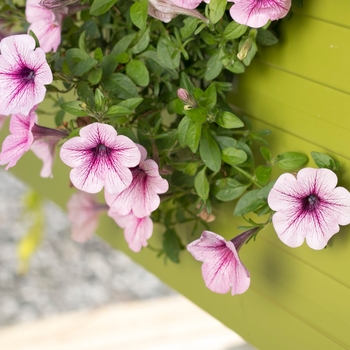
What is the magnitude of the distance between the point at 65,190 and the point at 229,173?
0.51 metres

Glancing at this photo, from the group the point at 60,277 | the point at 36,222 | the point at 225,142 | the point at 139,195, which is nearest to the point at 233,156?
the point at 225,142

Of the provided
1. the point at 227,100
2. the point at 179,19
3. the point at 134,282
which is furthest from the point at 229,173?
the point at 134,282

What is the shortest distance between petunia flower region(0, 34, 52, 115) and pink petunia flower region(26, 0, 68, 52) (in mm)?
91

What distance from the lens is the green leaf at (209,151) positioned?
0.69m

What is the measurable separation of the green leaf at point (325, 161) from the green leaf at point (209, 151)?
0.11m

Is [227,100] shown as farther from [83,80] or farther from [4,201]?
[4,201]

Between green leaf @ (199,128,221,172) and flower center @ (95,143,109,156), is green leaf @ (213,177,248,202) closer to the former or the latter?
green leaf @ (199,128,221,172)

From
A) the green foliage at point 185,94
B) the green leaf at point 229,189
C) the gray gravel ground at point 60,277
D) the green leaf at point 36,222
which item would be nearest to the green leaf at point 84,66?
the green foliage at point 185,94

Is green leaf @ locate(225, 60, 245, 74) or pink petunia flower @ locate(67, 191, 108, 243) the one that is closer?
green leaf @ locate(225, 60, 245, 74)

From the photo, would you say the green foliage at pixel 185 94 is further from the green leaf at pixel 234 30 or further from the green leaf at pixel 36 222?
the green leaf at pixel 36 222

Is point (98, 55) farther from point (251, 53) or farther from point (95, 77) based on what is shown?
point (251, 53)

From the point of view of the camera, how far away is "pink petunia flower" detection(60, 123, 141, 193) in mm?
619

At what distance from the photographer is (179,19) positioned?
2.40ft

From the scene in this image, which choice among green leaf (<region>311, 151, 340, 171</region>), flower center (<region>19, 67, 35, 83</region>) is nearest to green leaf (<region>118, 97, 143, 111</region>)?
flower center (<region>19, 67, 35, 83</region>)
